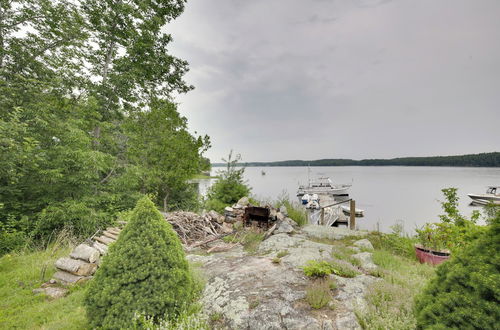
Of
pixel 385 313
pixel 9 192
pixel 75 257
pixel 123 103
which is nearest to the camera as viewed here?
pixel 385 313

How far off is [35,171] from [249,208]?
24.4ft

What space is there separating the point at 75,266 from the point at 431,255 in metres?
7.77

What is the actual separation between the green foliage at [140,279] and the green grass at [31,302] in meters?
0.57

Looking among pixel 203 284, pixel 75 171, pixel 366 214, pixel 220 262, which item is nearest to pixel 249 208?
pixel 220 262

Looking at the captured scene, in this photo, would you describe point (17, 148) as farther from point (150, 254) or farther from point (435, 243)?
point (435, 243)

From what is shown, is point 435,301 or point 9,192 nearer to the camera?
point 435,301

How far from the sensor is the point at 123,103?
8945mm

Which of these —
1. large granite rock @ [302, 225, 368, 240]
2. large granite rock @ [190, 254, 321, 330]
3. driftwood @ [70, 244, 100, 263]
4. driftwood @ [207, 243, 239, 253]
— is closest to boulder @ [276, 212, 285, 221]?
large granite rock @ [302, 225, 368, 240]

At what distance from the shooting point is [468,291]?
167 cm

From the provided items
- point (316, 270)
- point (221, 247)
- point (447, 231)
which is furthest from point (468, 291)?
point (221, 247)

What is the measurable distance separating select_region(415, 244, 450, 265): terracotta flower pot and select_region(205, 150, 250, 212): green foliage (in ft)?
25.0

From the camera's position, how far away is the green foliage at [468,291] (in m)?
1.51

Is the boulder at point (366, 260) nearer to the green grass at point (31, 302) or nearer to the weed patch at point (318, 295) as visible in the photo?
the weed patch at point (318, 295)

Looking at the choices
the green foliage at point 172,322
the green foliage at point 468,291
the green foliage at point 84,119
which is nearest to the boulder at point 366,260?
the green foliage at point 468,291
